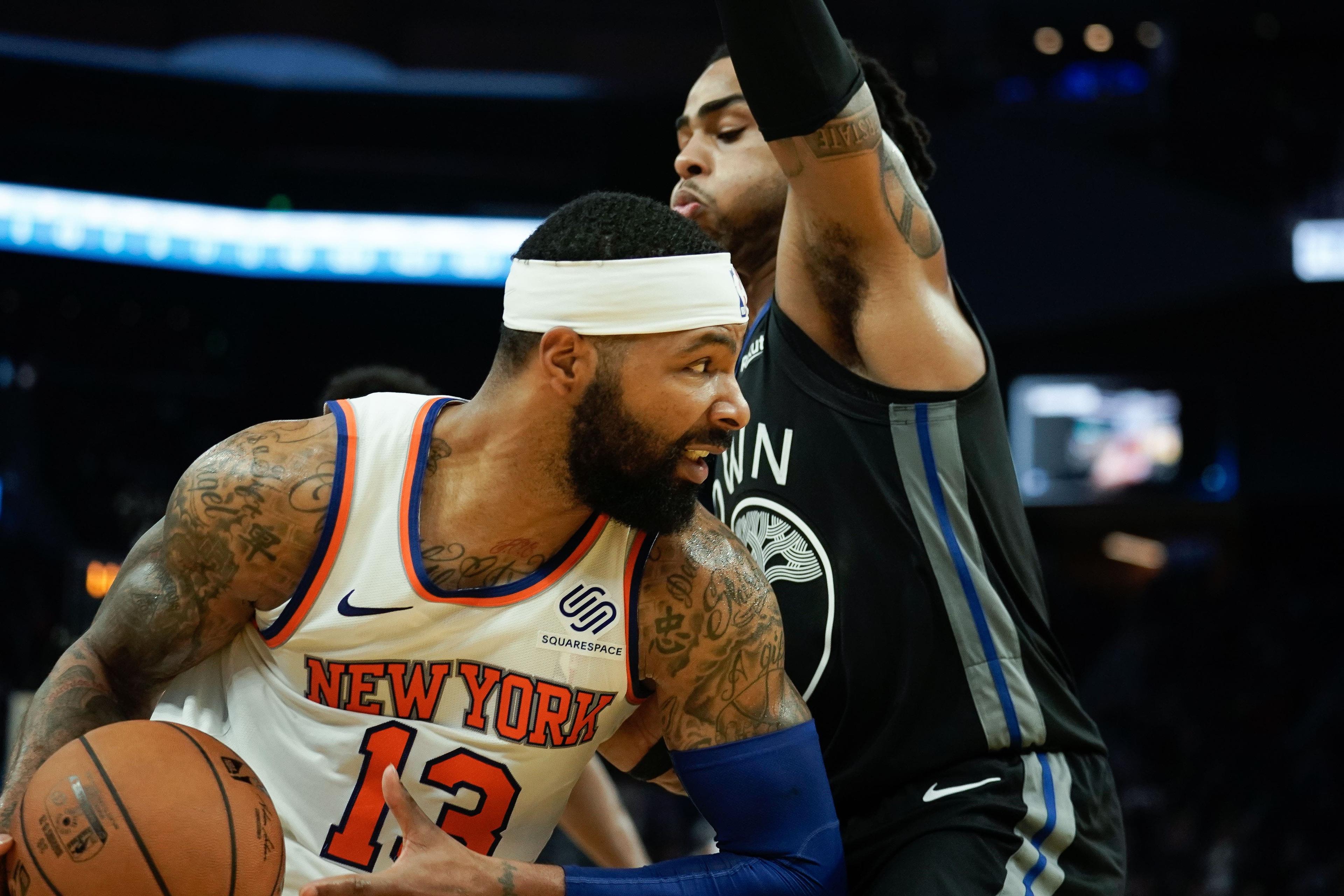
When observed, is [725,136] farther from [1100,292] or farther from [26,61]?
[26,61]

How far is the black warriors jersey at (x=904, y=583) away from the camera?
283 cm

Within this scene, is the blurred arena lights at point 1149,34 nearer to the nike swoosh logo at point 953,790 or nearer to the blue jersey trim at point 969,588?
the blue jersey trim at point 969,588

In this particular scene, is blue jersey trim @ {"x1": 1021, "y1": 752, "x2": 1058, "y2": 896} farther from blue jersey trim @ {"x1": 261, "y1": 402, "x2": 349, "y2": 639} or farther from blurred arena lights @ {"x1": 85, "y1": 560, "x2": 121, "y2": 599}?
blurred arena lights @ {"x1": 85, "y1": 560, "x2": 121, "y2": 599}

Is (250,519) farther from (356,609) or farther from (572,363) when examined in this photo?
(572,363)

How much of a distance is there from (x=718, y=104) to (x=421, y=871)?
1.94 metres

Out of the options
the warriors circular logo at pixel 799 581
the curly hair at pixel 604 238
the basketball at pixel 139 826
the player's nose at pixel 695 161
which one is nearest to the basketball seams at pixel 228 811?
the basketball at pixel 139 826

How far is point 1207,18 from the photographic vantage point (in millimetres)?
13555

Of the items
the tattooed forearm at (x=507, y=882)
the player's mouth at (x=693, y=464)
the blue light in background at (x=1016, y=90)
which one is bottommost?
the tattooed forearm at (x=507, y=882)

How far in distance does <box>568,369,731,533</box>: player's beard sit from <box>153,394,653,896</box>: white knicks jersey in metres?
0.13

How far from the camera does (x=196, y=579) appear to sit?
2.52 meters

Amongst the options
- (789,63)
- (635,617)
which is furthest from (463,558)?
(789,63)

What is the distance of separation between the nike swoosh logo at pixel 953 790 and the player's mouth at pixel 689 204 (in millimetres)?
1453

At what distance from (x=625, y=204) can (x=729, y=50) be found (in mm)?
387

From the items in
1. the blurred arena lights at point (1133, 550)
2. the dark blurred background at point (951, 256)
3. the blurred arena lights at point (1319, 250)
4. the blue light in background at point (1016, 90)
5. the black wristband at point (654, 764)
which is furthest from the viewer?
the blurred arena lights at point (1133, 550)
